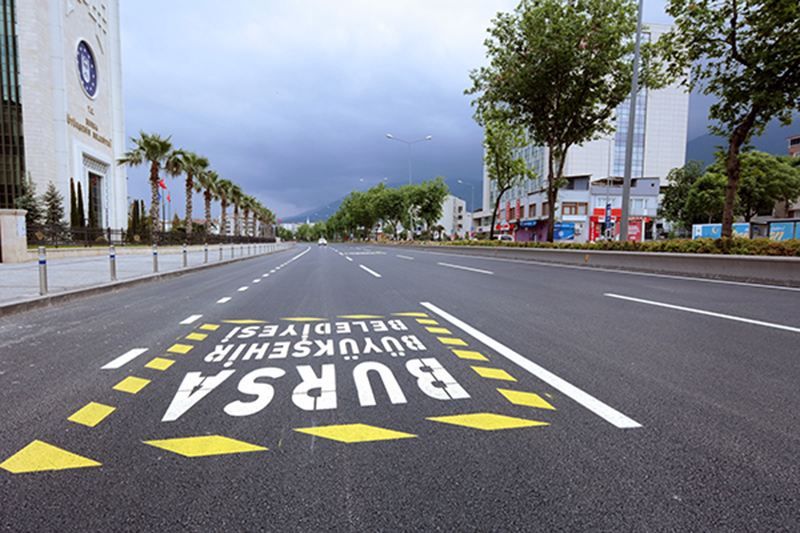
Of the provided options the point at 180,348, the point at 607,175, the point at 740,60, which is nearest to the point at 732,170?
the point at 740,60

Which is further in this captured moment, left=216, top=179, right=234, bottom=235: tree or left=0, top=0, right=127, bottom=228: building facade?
left=216, top=179, right=234, bottom=235: tree

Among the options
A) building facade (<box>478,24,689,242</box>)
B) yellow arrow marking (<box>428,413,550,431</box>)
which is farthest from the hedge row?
building facade (<box>478,24,689,242</box>)

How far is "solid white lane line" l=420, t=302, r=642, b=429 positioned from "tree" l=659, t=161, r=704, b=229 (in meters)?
72.1

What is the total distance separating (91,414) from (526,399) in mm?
3093

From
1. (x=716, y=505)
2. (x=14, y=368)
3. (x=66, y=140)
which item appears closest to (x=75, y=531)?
(x=716, y=505)

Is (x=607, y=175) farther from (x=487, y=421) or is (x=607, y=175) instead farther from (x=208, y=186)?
(x=487, y=421)

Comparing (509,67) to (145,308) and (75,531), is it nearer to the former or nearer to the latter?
(145,308)

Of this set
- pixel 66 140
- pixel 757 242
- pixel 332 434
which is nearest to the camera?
pixel 332 434

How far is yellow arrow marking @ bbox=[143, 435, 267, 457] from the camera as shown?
2.40 metres

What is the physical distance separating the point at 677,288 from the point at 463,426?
9314 millimetres

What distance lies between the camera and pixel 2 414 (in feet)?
9.80

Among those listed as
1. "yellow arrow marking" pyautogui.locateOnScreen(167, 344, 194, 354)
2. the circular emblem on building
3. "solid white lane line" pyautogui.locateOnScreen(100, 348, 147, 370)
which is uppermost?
the circular emblem on building

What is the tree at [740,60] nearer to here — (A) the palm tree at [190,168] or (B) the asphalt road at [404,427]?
(B) the asphalt road at [404,427]

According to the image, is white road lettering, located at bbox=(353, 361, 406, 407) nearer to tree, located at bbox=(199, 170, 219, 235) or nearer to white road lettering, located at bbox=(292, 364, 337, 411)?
white road lettering, located at bbox=(292, 364, 337, 411)
